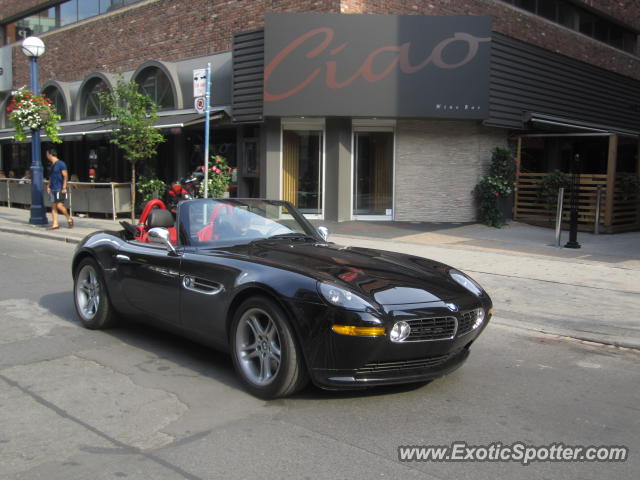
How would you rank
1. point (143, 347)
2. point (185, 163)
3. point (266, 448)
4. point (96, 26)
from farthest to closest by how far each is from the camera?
point (96, 26) < point (185, 163) < point (143, 347) < point (266, 448)

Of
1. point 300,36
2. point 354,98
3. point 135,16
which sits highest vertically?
point 135,16

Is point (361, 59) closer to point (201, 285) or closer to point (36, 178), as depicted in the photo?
point (36, 178)

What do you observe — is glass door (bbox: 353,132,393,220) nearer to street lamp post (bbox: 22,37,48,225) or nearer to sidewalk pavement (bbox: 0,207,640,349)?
sidewalk pavement (bbox: 0,207,640,349)

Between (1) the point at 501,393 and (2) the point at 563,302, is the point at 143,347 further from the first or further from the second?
(2) the point at 563,302

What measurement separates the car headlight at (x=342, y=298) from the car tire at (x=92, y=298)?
2808 mm

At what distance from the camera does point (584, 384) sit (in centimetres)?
482

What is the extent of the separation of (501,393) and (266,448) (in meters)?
1.94

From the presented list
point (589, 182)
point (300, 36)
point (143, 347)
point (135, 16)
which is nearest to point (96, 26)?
point (135, 16)

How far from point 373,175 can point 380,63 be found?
3.05 m

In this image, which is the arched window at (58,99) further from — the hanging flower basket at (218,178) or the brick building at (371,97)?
the hanging flower basket at (218,178)

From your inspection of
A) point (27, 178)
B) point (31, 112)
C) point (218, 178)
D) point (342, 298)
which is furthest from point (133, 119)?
point (342, 298)

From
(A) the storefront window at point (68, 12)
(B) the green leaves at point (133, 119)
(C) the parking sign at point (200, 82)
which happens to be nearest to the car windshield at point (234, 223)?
(C) the parking sign at point (200, 82)

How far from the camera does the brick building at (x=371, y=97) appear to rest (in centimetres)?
1534

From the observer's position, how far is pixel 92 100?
2312 centimetres
